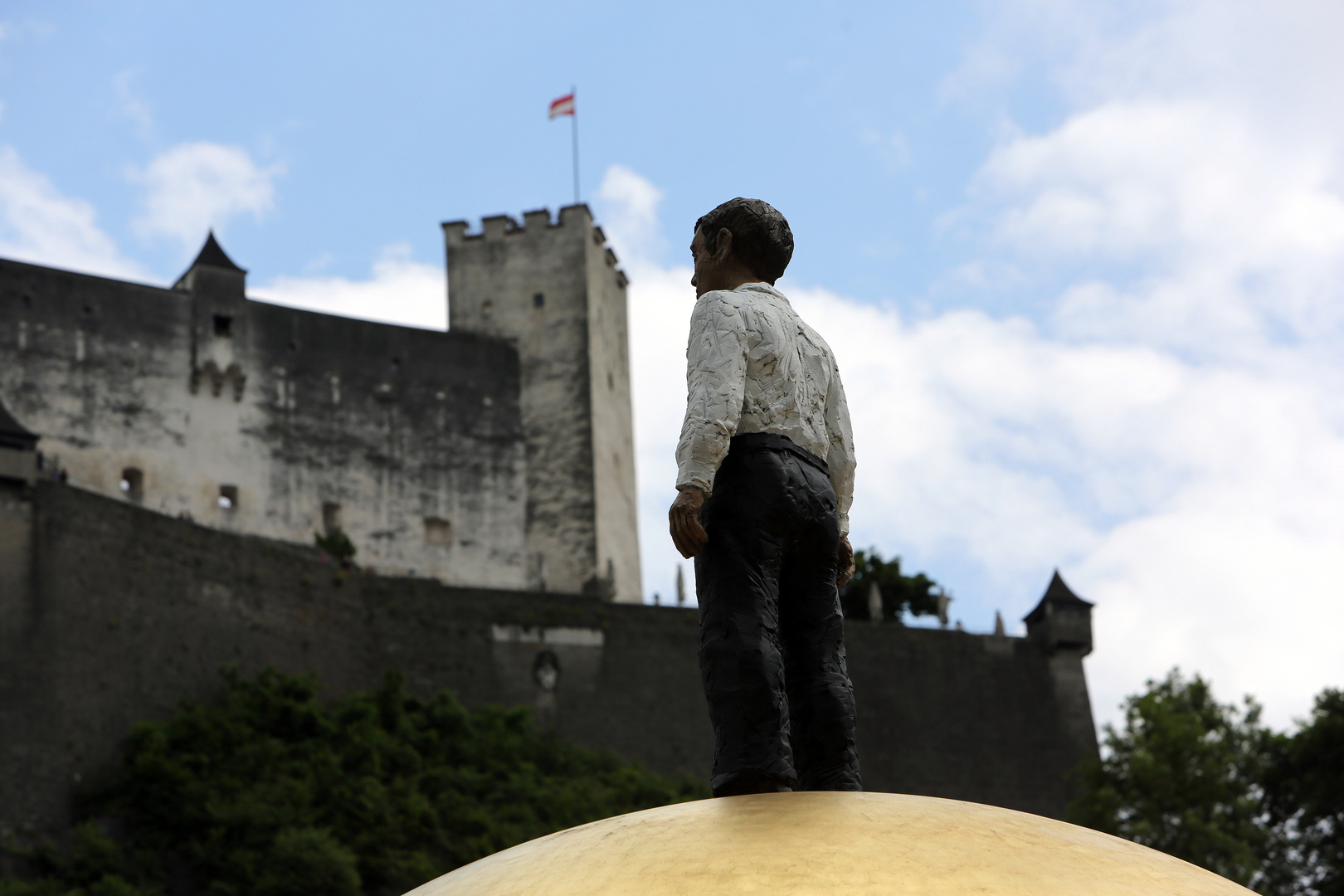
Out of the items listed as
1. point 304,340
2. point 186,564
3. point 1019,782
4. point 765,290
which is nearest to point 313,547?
point 304,340

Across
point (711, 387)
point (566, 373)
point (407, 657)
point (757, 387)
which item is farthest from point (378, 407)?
point (711, 387)

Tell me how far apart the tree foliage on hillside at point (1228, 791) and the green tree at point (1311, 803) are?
0.02 metres

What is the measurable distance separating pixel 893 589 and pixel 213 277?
19.8 m

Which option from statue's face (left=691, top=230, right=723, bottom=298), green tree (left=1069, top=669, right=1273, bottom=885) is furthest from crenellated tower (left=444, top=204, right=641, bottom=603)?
statue's face (left=691, top=230, right=723, bottom=298)

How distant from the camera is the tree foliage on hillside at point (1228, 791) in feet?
98.4

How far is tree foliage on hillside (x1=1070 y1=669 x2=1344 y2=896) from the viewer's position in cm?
3000

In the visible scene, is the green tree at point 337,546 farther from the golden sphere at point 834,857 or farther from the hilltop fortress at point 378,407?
the golden sphere at point 834,857

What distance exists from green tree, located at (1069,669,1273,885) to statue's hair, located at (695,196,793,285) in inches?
986

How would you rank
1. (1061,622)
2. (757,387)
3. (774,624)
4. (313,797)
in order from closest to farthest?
(774,624), (757,387), (313,797), (1061,622)

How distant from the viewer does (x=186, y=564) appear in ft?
109

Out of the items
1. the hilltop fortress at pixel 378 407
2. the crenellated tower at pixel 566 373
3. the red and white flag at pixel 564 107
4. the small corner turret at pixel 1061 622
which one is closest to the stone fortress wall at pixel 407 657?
the small corner turret at pixel 1061 622

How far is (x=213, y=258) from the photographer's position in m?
45.2

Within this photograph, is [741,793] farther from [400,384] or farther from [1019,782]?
[400,384]

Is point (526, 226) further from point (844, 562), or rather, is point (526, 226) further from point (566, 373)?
point (844, 562)
